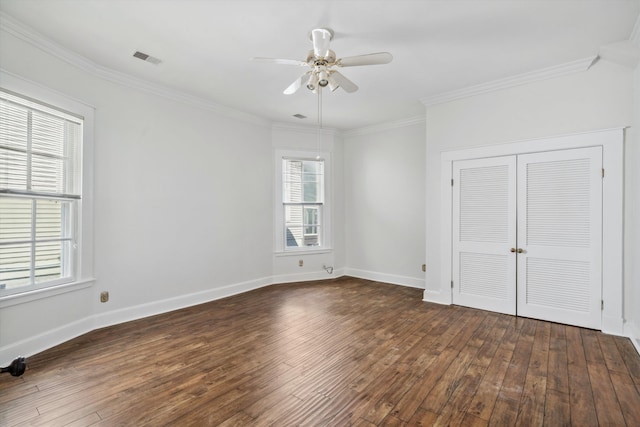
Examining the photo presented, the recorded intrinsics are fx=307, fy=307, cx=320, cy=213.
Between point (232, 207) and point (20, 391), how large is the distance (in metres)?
3.03

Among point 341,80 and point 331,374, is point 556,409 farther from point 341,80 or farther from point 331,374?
point 341,80

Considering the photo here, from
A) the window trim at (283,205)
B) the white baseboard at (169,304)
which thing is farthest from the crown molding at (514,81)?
the white baseboard at (169,304)

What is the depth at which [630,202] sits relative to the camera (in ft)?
10.1

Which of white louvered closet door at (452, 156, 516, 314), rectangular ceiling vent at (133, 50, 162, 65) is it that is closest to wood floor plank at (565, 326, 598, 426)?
white louvered closet door at (452, 156, 516, 314)

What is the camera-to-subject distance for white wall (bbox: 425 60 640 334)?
10.4 ft

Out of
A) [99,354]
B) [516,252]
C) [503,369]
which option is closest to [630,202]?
[516,252]

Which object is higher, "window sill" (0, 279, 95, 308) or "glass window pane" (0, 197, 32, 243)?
"glass window pane" (0, 197, 32, 243)

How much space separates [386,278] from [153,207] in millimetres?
3924

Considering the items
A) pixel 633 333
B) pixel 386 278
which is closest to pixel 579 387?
pixel 633 333

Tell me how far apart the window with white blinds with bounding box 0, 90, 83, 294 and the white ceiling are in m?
0.77

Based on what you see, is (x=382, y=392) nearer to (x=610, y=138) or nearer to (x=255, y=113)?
(x=610, y=138)

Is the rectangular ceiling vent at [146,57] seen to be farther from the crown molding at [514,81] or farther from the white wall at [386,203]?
the white wall at [386,203]

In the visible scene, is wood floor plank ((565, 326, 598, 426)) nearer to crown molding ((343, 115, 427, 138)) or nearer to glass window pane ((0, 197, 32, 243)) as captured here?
crown molding ((343, 115, 427, 138))

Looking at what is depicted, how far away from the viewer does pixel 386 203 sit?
5.62 meters
